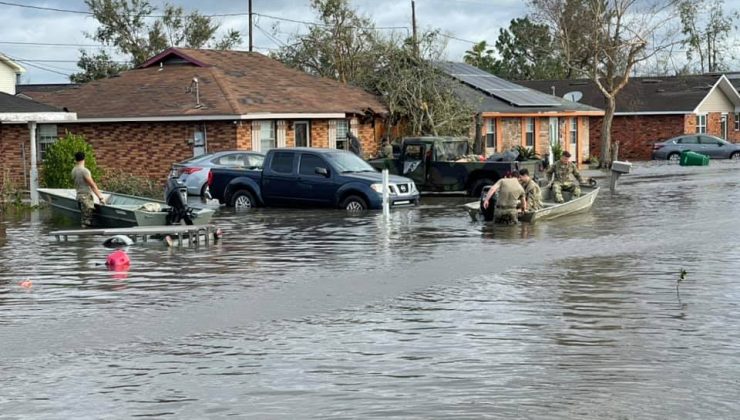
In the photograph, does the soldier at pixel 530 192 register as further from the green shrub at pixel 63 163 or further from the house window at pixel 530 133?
the house window at pixel 530 133

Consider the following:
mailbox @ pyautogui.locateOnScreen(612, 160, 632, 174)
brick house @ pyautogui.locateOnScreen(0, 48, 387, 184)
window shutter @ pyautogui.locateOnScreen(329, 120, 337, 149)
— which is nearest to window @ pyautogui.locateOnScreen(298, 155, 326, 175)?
brick house @ pyautogui.locateOnScreen(0, 48, 387, 184)

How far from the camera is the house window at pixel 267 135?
40031 millimetres

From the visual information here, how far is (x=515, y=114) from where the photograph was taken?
51.2m

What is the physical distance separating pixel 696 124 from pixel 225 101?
131ft

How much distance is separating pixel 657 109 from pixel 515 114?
21.0 metres

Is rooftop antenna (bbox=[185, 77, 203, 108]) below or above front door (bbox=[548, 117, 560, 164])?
above

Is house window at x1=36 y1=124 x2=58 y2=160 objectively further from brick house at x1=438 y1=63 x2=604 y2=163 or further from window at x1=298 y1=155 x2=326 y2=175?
brick house at x1=438 y1=63 x2=604 y2=163

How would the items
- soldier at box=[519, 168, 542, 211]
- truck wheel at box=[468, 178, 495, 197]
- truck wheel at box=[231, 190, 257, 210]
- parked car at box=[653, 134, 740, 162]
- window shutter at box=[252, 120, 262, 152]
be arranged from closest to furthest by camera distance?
soldier at box=[519, 168, 542, 211]
truck wheel at box=[231, 190, 257, 210]
truck wheel at box=[468, 178, 495, 197]
window shutter at box=[252, 120, 262, 152]
parked car at box=[653, 134, 740, 162]

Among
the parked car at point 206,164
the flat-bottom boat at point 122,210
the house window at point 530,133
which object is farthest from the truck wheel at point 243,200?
the house window at point 530,133

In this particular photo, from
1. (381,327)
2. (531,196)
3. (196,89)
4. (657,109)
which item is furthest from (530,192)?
(657,109)

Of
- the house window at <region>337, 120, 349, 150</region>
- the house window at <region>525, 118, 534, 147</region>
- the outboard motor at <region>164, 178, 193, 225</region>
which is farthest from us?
the house window at <region>525, 118, 534, 147</region>

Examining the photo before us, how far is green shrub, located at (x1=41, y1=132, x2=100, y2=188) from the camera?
3453cm

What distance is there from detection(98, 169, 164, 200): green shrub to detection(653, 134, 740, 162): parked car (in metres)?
34.1

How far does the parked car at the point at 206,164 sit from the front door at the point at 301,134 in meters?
6.26
